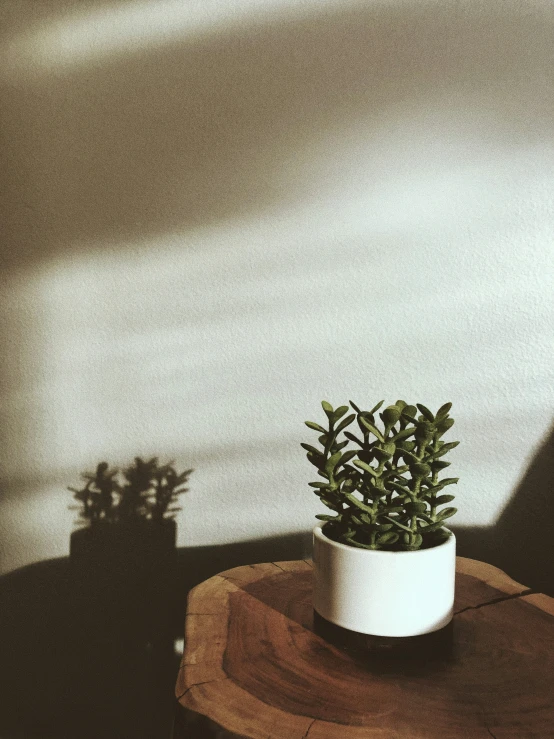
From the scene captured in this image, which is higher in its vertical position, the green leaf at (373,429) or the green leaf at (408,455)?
the green leaf at (373,429)

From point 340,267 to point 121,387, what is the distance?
0.54 metres

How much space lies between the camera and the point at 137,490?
123 centimetres

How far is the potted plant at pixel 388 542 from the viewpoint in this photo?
69cm

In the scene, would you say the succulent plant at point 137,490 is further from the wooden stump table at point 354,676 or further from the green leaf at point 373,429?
the green leaf at point 373,429

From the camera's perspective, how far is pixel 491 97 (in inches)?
45.2

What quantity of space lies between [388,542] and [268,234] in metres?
0.70

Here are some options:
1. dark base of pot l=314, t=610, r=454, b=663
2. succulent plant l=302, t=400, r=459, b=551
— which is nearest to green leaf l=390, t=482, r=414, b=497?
succulent plant l=302, t=400, r=459, b=551

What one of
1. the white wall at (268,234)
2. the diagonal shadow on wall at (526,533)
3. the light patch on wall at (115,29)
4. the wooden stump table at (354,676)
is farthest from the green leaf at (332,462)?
the light patch on wall at (115,29)

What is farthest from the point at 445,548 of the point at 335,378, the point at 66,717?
the point at 66,717

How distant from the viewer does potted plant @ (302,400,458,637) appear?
2.27 ft

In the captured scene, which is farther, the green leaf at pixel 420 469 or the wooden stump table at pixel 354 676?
the green leaf at pixel 420 469

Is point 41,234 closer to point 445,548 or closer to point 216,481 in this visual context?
point 216,481

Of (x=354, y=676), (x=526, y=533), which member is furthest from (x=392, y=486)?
(x=526, y=533)

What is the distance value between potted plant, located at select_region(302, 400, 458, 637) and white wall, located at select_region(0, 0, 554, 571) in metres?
0.44
